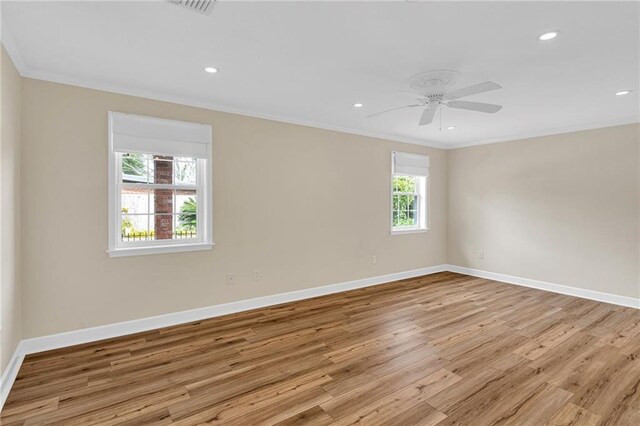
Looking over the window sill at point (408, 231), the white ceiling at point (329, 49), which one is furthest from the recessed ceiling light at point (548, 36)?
the window sill at point (408, 231)

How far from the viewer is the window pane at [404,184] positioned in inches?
231

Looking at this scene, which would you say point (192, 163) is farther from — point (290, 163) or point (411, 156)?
point (411, 156)

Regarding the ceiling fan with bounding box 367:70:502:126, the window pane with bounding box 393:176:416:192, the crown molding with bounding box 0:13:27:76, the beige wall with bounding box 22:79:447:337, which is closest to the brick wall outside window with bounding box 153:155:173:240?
the beige wall with bounding box 22:79:447:337

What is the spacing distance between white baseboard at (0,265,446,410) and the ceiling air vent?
2816 mm

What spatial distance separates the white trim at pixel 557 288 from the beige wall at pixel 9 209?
637 cm

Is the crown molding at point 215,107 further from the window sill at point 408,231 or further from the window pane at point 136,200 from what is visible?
the window sill at point 408,231

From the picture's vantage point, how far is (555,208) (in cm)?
501

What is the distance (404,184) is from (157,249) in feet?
14.0

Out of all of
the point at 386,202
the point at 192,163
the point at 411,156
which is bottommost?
the point at 386,202

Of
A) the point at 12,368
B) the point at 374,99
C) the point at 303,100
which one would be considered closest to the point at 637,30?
the point at 374,99

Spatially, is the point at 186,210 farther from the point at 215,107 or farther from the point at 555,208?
the point at 555,208

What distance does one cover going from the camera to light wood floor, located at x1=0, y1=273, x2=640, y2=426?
2.10 m

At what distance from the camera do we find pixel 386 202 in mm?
5578

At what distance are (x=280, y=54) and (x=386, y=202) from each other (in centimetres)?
351
